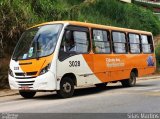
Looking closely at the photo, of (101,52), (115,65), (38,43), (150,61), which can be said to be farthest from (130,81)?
(38,43)

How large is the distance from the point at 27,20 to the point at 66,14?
5.81 metres

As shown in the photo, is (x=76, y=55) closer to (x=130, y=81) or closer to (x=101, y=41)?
(x=101, y=41)

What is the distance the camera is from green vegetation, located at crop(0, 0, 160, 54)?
72.5 ft

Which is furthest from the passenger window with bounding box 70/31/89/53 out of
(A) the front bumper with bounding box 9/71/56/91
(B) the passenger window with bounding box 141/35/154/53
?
(B) the passenger window with bounding box 141/35/154/53

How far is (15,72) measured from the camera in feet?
54.8

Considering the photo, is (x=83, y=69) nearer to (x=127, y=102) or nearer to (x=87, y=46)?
(x=87, y=46)

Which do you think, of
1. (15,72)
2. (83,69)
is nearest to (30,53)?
(15,72)

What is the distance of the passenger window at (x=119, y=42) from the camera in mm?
20578

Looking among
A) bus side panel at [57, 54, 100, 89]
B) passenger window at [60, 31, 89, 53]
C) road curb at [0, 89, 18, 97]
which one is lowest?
road curb at [0, 89, 18, 97]

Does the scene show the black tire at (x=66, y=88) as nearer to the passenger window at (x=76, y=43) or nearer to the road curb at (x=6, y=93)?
the passenger window at (x=76, y=43)

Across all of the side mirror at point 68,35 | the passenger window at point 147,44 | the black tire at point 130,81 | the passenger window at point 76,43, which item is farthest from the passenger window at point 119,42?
the side mirror at point 68,35

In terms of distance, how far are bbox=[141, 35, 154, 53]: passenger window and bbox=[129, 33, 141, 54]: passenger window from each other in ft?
2.05

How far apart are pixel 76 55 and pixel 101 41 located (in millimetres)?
2430

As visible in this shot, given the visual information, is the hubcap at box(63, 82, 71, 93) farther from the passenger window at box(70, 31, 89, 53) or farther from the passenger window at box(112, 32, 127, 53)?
the passenger window at box(112, 32, 127, 53)
